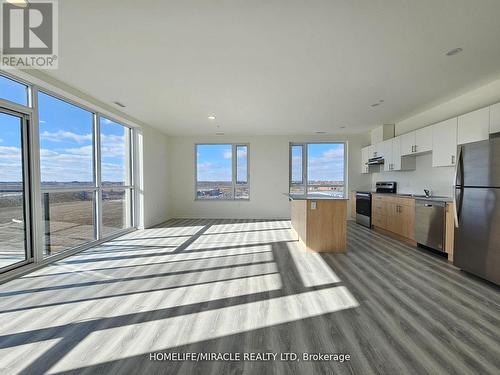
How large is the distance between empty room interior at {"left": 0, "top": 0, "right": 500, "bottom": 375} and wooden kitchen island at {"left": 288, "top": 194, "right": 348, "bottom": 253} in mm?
25

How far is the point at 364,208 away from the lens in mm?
6223

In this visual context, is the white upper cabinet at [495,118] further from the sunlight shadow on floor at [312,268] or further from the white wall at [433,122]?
the sunlight shadow on floor at [312,268]

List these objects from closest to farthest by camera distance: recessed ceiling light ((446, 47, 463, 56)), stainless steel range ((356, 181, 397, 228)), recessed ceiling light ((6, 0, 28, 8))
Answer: recessed ceiling light ((6, 0, 28, 8)) < recessed ceiling light ((446, 47, 463, 56)) < stainless steel range ((356, 181, 397, 228))

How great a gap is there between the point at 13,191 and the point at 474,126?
659 centimetres

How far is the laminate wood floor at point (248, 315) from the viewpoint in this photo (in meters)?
1.61

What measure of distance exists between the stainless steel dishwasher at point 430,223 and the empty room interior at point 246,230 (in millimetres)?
28

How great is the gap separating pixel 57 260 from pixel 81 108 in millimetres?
2656

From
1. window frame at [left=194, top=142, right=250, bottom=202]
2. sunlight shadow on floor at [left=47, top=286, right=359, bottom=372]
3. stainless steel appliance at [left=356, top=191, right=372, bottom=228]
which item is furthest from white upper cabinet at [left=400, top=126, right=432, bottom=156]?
window frame at [left=194, top=142, right=250, bottom=202]

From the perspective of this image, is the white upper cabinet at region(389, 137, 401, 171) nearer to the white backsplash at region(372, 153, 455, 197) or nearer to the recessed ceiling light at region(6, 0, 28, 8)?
the white backsplash at region(372, 153, 455, 197)

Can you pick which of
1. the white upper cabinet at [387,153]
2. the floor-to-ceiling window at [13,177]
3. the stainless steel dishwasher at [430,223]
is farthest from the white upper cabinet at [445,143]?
the floor-to-ceiling window at [13,177]

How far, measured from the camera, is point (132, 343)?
1.78m

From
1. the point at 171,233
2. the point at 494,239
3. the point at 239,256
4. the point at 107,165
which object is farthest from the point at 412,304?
the point at 107,165

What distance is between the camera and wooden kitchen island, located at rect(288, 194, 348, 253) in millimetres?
4047

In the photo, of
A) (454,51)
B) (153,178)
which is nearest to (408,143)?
(454,51)
